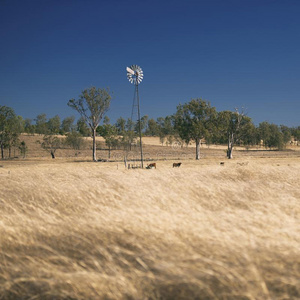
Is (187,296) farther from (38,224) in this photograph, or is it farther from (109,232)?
Answer: (38,224)

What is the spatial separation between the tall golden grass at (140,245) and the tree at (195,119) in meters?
61.8

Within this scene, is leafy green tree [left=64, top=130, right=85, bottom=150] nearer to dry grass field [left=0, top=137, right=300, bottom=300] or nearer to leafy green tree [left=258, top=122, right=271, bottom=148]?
leafy green tree [left=258, top=122, right=271, bottom=148]

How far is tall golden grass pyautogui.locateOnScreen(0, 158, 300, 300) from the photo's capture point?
10.2 ft

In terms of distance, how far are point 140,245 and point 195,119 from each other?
65.3 meters

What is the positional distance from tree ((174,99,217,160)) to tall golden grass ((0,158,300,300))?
2432 inches

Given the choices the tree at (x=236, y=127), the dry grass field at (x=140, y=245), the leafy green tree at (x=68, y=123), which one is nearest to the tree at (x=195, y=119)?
the tree at (x=236, y=127)

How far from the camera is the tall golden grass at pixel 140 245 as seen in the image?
122 inches

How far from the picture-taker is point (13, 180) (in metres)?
5.63

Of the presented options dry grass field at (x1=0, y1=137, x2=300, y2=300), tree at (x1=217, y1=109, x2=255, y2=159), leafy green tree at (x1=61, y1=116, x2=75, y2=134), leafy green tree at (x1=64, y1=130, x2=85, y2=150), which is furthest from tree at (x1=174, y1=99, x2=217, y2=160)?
leafy green tree at (x1=61, y1=116, x2=75, y2=134)

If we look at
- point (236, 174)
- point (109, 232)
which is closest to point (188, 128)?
point (236, 174)

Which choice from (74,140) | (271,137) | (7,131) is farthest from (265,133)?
(7,131)

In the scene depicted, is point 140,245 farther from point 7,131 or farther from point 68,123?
point 68,123

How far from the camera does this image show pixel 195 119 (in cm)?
6706

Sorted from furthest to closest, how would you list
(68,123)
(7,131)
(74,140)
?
(68,123) → (74,140) → (7,131)
